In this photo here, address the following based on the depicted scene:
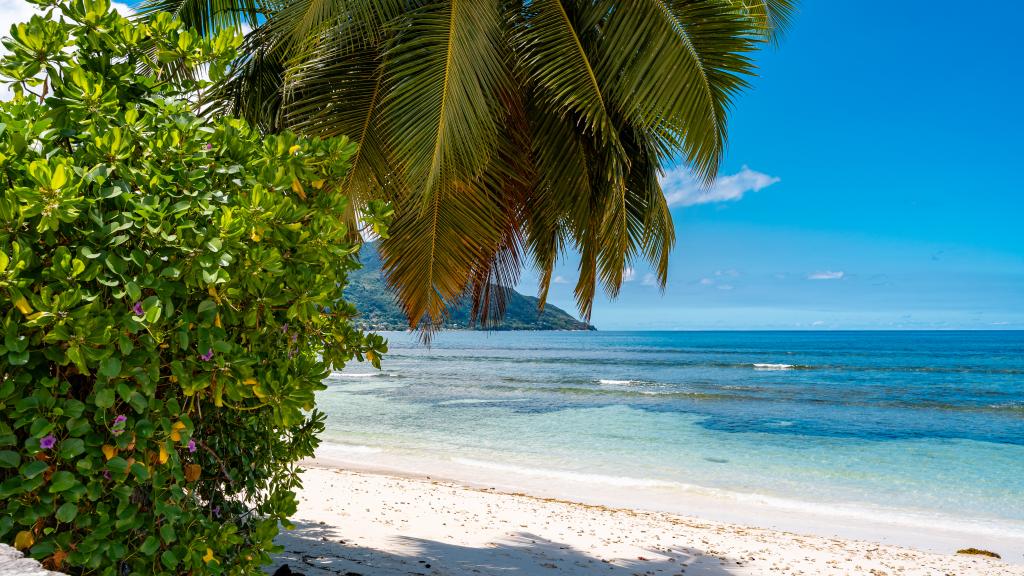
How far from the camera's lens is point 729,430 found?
1911 centimetres

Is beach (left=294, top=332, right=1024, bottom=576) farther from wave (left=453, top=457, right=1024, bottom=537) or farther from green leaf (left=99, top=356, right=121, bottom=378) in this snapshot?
green leaf (left=99, top=356, right=121, bottom=378)

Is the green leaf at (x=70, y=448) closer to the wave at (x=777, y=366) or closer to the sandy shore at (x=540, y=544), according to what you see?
the sandy shore at (x=540, y=544)

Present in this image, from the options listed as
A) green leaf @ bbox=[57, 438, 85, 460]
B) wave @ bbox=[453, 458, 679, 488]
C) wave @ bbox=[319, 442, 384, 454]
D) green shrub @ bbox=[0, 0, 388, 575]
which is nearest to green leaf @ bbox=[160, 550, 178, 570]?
green shrub @ bbox=[0, 0, 388, 575]

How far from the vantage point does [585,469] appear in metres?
13.5

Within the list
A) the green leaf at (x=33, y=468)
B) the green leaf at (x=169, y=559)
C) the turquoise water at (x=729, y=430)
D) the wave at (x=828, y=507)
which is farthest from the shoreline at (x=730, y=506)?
the green leaf at (x=33, y=468)

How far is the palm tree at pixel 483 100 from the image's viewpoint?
430 centimetres

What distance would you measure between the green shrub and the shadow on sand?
2.63m

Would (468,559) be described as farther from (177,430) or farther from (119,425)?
(119,425)

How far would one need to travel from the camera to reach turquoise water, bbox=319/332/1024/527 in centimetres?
1255

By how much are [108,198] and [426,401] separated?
24.0 m

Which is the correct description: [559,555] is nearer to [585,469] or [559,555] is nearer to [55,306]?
[55,306]

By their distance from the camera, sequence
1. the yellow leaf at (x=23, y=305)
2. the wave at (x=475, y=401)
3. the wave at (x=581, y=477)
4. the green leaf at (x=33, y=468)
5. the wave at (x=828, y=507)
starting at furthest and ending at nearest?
the wave at (x=475, y=401)
the wave at (x=581, y=477)
the wave at (x=828, y=507)
the green leaf at (x=33, y=468)
the yellow leaf at (x=23, y=305)

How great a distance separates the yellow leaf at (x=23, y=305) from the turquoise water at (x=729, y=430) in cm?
1171

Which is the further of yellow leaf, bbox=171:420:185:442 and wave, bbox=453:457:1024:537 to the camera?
wave, bbox=453:457:1024:537
